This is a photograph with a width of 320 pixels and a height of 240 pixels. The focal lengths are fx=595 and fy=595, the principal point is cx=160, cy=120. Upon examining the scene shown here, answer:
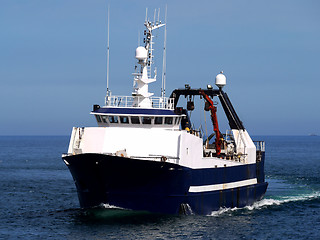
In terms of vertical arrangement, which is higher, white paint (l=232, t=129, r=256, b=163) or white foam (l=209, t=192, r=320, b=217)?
white paint (l=232, t=129, r=256, b=163)

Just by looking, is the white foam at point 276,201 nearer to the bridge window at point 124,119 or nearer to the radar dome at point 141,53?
the bridge window at point 124,119

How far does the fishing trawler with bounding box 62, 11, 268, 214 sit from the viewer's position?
31.0m

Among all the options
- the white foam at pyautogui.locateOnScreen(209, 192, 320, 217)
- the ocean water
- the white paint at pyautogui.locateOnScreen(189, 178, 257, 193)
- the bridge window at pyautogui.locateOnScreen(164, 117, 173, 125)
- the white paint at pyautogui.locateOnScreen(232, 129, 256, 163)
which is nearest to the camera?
the ocean water

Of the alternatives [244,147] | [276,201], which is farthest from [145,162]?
[276,201]

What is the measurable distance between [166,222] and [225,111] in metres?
14.9

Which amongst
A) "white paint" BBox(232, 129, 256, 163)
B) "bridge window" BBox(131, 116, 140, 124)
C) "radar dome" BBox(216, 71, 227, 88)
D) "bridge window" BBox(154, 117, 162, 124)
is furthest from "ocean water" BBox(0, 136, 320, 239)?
"radar dome" BBox(216, 71, 227, 88)

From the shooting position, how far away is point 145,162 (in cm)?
3044

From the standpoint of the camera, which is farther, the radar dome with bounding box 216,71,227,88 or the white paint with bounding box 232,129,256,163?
the radar dome with bounding box 216,71,227,88

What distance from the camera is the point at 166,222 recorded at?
31.1m

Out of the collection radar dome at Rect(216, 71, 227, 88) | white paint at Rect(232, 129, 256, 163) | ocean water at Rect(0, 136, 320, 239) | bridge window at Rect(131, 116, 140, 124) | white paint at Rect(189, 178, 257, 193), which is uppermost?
radar dome at Rect(216, 71, 227, 88)

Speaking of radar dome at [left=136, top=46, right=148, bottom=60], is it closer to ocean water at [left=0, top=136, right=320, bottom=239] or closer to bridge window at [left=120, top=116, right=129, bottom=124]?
bridge window at [left=120, top=116, right=129, bottom=124]

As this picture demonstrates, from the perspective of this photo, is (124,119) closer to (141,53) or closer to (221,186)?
(141,53)

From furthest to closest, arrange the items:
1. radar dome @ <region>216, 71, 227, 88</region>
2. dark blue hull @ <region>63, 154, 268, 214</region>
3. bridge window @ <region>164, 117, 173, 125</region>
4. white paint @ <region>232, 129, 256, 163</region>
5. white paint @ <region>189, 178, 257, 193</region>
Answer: radar dome @ <region>216, 71, 227, 88</region> → white paint @ <region>232, 129, 256, 163</region> → bridge window @ <region>164, 117, 173, 125</region> → white paint @ <region>189, 178, 257, 193</region> → dark blue hull @ <region>63, 154, 268, 214</region>

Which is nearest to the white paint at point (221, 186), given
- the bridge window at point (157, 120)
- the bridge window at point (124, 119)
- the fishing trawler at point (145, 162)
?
the fishing trawler at point (145, 162)
